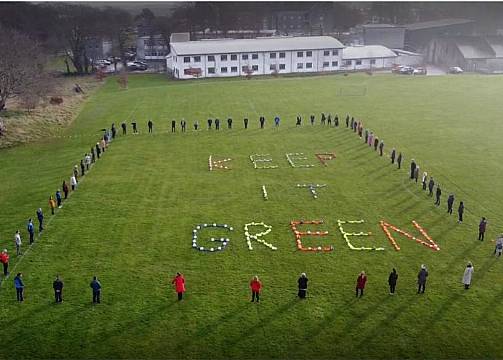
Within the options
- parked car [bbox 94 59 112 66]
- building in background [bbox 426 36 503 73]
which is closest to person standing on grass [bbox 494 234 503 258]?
building in background [bbox 426 36 503 73]

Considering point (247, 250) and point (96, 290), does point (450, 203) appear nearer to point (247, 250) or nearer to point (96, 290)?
point (247, 250)

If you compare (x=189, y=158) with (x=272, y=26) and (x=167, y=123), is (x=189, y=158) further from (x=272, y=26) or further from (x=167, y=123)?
Result: (x=272, y=26)

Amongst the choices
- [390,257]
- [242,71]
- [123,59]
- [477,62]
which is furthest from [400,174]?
[123,59]

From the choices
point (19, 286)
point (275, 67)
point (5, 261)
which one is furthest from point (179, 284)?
point (275, 67)

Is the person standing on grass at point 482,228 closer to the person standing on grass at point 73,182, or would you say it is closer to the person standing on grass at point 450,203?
the person standing on grass at point 450,203

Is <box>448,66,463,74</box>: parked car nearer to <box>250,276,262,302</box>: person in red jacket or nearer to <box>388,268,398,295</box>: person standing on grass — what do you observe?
<box>388,268,398,295</box>: person standing on grass

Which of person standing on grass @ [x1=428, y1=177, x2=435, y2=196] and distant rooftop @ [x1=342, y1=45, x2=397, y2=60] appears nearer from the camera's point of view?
person standing on grass @ [x1=428, y1=177, x2=435, y2=196]

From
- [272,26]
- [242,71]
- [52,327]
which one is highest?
[272,26]
